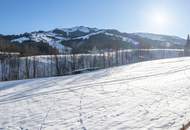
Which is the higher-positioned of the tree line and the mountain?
the mountain

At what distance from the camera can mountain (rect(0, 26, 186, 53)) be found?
114806 millimetres

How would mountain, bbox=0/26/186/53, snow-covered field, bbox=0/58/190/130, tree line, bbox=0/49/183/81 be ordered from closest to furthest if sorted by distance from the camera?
snow-covered field, bbox=0/58/190/130
tree line, bbox=0/49/183/81
mountain, bbox=0/26/186/53

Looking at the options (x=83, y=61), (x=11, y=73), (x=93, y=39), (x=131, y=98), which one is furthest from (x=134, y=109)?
(x=93, y=39)

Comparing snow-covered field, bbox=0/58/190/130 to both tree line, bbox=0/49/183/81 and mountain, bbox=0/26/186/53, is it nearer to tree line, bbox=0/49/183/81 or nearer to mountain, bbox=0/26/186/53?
tree line, bbox=0/49/183/81

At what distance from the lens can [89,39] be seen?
122 meters

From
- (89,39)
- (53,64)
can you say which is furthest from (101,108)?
(89,39)

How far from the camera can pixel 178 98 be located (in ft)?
35.4

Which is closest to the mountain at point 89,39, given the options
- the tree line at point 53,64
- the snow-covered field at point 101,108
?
the tree line at point 53,64

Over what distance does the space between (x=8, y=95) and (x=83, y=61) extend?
42.0 metres

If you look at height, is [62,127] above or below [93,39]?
below

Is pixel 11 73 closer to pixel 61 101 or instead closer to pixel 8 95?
pixel 8 95

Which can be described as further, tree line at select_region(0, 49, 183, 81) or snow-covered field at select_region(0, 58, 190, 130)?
tree line at select_region(0, 49, 183, 81)

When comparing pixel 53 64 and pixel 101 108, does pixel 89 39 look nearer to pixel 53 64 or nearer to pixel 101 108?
pixel 53 64

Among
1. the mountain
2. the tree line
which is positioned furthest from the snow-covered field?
the mountain
